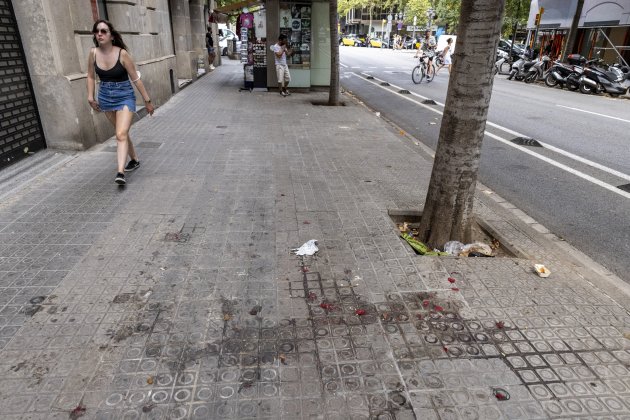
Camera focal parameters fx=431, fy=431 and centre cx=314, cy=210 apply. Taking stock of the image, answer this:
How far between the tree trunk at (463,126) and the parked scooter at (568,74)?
17.2 m

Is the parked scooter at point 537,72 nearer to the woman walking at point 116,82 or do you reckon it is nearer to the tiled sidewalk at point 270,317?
the tiled sidewalk at point 270,317

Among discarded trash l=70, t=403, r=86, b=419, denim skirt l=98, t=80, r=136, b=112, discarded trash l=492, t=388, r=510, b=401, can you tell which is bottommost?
discarded trash l=492, t=388, r=510, b=401

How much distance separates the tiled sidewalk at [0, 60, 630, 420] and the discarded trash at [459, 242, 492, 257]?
0.19m

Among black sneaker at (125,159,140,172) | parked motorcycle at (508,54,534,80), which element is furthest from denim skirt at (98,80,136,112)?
parked motorcycle at (508,54,534,80)

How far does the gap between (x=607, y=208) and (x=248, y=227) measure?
15.4 feet

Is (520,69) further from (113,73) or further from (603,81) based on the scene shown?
(113,73)

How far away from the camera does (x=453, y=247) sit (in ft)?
13.6

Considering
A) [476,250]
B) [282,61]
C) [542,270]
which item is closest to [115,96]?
[476,250]

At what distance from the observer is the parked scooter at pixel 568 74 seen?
17719 mm

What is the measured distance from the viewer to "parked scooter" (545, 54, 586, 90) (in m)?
17.7

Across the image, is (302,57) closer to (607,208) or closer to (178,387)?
(607,208)

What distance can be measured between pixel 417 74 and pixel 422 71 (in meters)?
0.53

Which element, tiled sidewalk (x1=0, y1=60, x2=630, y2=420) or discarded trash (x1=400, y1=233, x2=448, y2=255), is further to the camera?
discarded trash (x1=400, y1=233, x2=448, y2=255)

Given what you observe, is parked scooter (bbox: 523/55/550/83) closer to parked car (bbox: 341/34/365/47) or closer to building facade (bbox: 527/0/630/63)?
building facade (bbox: 527/0/630/63)
